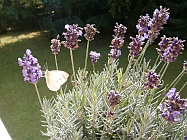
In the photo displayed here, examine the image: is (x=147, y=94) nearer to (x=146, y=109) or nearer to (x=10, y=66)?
(x=146, y=109)

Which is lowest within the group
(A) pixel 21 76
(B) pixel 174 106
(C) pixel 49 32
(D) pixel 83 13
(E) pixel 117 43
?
(A) pixel 21 76

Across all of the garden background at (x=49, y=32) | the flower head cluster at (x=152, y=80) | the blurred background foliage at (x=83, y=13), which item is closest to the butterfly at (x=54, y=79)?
the flower head cluster at (x=152, y=80)

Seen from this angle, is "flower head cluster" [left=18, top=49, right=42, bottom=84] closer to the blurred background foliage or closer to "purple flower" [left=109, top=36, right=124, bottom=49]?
"purple flower" [left=109, top=36, right=124, bottom=49]

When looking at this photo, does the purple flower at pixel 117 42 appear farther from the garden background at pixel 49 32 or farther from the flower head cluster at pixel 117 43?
the garden background at pixel 49 32

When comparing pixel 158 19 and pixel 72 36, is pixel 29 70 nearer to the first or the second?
pixel 72 36

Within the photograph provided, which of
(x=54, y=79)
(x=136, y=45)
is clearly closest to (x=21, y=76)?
(x=54, y=79)

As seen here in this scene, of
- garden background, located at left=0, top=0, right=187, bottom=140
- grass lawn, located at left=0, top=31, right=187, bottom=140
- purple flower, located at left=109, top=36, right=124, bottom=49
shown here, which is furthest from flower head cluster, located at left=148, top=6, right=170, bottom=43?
garden background, located at left=0, top=0, right=187, bottom=140

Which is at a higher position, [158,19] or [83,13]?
[158,19]

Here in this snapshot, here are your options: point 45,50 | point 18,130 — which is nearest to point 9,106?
point 18,130
